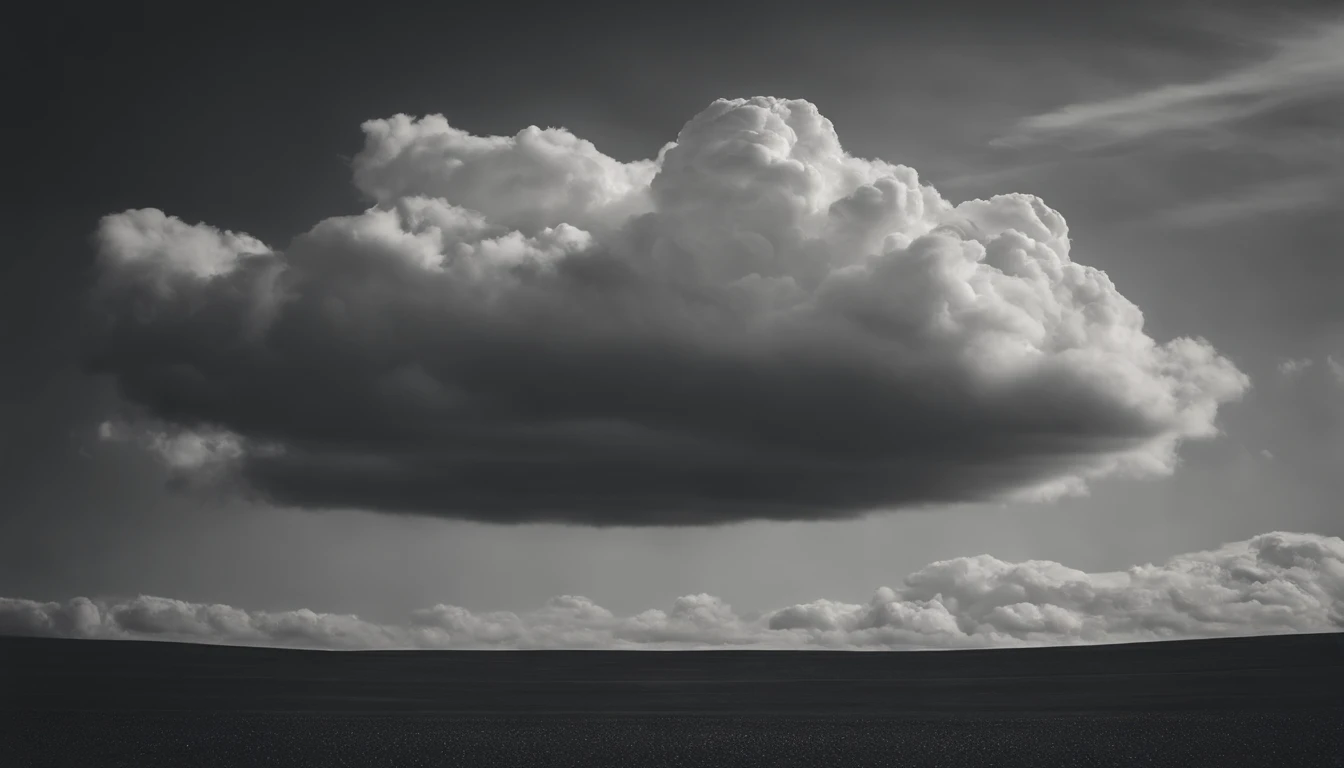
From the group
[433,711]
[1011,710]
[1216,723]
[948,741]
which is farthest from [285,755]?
[1011,710]

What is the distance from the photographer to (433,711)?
147 m

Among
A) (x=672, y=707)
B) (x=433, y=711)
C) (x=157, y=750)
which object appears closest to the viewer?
(x=157, y=750)

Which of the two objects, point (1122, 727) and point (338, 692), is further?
point (338, 692)

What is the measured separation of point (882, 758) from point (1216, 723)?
49.4m

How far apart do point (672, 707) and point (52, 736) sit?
91935 mm

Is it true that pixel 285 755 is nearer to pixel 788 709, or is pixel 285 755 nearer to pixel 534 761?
pixel 534 761

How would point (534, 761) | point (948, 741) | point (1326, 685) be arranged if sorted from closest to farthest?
point (534, 761) → point (948, 741) → point (1326, 685)

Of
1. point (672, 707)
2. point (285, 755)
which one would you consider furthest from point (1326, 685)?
point (285, 755)

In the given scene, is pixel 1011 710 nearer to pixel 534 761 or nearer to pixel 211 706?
pixel 534 761

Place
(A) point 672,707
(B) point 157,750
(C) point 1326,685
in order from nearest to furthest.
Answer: (B) point 157,750 → (A) point 672,707 → (C) point 1326,685

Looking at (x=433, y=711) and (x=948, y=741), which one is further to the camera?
(x=433, y=711)

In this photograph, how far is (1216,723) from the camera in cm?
10600

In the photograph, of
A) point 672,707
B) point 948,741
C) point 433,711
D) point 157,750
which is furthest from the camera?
point 672,707

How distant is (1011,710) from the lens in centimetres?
15050
